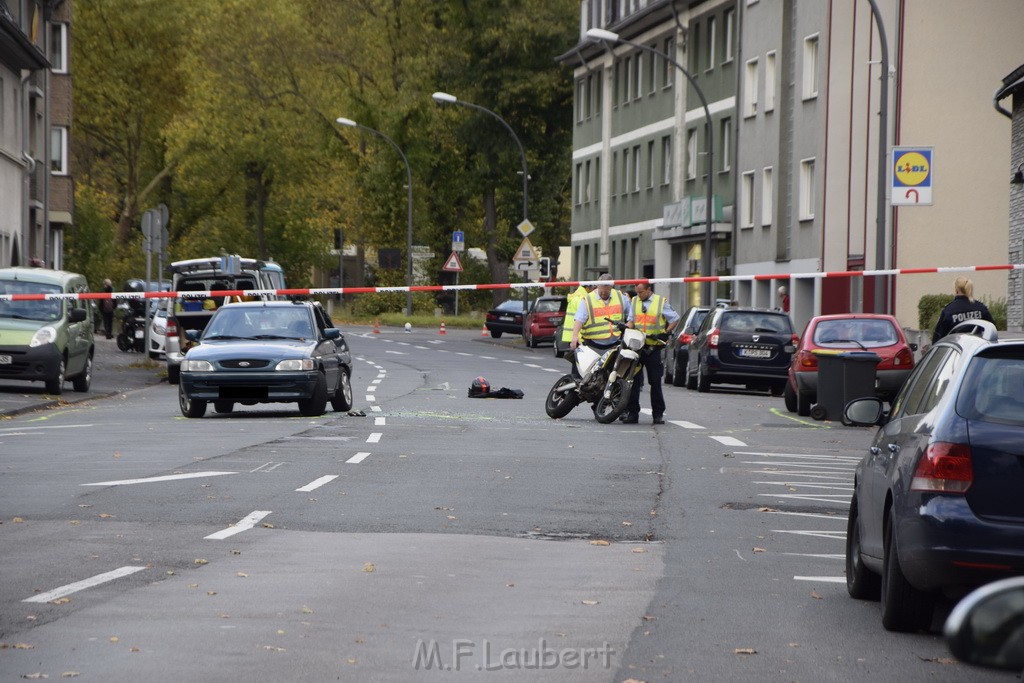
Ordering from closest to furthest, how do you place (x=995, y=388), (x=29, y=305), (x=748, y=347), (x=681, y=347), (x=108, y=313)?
1. (x=995, y=388)
2. (x=29, y=305)
3. (x=748, y=347)
4. (x=681, y=347)
5. (x=108, y=313)

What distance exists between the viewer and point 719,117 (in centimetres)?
5725

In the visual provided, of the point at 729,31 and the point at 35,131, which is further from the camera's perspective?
the point at 729,31

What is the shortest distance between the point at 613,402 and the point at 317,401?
3.52 meters

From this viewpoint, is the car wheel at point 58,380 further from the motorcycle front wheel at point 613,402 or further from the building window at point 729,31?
the building window at point 729,31

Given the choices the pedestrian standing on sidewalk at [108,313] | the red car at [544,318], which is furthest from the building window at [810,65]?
the pedestrian standing on sidewalk at [108,313]

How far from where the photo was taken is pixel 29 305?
92.7ft

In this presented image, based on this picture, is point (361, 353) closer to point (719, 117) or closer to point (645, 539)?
point (719, 117)

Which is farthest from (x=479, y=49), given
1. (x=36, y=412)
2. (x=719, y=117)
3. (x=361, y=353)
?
(x=36, y=412)

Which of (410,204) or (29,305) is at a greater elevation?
(410,204)

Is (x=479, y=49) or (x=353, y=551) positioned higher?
(x=479, y=49)

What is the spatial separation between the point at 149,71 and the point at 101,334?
13536 mm

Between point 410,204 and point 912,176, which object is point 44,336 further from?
point 410,204

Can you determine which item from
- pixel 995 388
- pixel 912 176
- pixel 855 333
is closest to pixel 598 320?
pixel 855 333

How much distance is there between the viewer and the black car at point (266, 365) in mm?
22062
